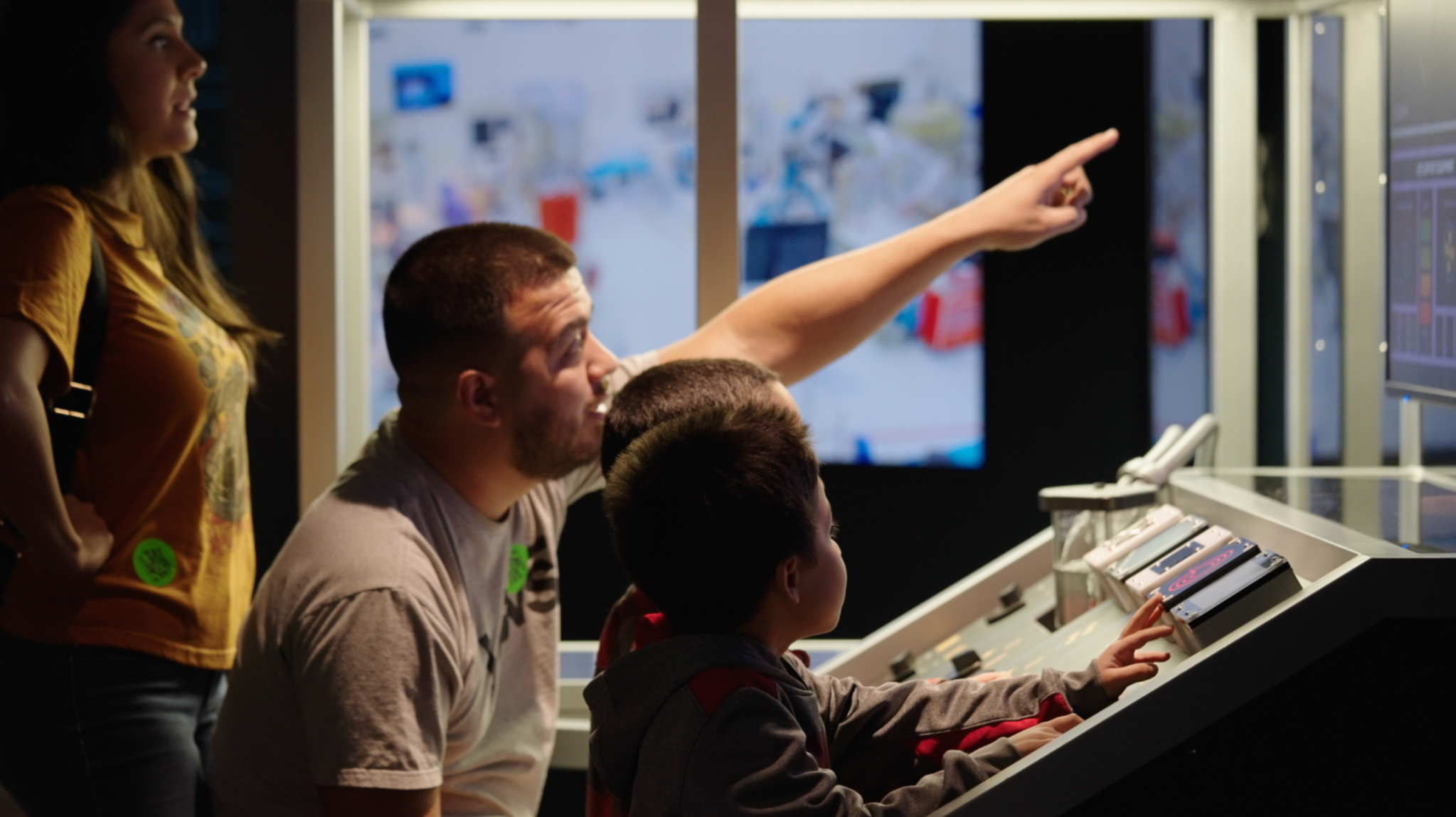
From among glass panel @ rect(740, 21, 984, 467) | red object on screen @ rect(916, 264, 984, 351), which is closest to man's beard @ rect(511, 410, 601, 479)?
glass panel @ rect(740, 21, 984, 467)

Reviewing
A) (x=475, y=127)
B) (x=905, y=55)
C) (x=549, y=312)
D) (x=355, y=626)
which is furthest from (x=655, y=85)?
(x=355, y=626)

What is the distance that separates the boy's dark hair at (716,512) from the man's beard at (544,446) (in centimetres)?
42

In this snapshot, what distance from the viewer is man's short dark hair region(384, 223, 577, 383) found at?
55.6 inches

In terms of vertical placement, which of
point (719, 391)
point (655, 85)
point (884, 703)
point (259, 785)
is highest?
point (655, 85)

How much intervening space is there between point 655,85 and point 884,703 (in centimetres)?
162

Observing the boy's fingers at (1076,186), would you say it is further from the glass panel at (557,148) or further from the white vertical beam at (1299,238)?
the glass panel at (557,148)

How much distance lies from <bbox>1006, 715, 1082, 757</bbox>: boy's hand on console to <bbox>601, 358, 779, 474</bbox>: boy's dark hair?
0.44 meters

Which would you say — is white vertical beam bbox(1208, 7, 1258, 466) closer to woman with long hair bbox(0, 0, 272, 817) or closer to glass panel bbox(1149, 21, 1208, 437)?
glass panel bbox(1149, 21, 1208, 437)

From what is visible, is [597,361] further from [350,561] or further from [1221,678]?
[1221,678]

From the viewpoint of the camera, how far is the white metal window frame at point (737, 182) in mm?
1911

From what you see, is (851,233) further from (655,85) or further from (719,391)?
(719,391)

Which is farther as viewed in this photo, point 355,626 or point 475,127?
point 475,127

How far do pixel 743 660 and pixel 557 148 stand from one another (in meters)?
1.69

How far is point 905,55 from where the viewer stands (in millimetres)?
3055
